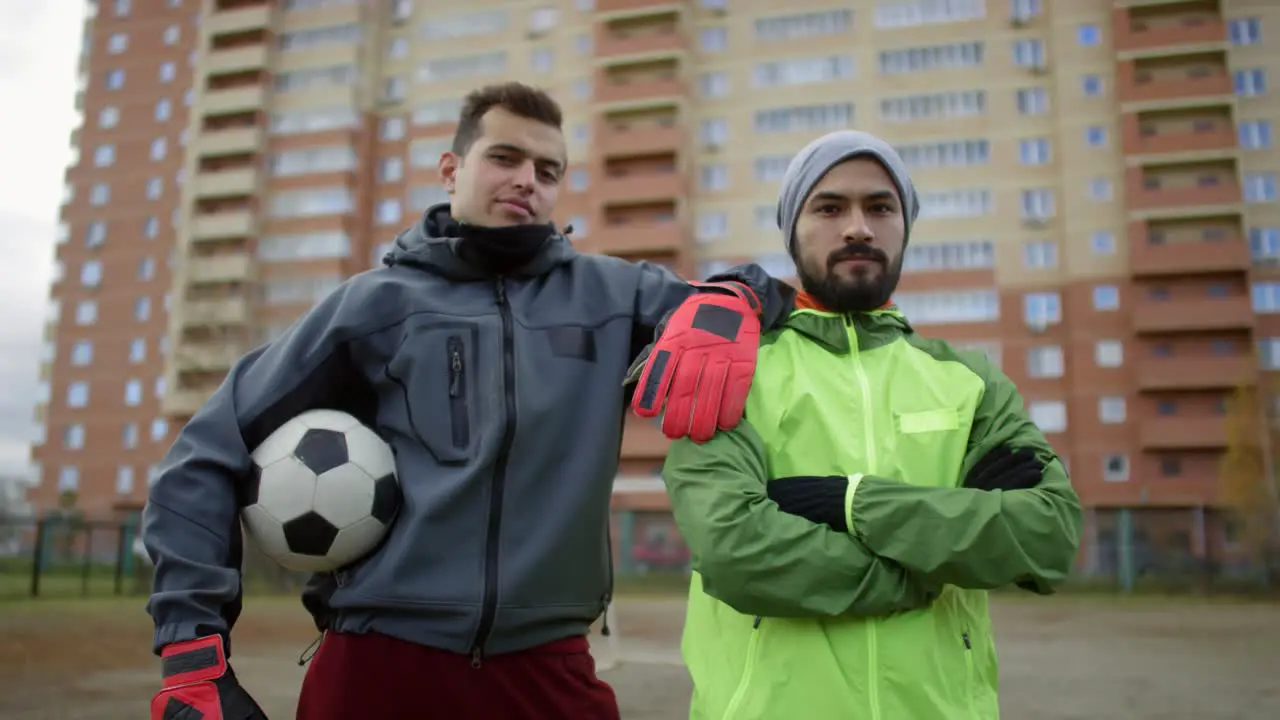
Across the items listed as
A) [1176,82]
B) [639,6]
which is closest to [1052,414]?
[1176,82]

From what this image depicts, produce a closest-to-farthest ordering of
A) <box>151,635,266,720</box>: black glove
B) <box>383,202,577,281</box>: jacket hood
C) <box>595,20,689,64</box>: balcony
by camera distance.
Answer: <box>151,635,266,720</box>: black glove < <box>383,202,577,281</box>: jacket hood < <box>595,20,689,64</box>: balcony

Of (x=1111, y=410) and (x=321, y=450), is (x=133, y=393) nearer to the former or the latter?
(x=1111, y=410)

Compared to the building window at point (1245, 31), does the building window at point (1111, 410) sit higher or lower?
lower

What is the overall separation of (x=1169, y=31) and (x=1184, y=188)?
19.1 ft

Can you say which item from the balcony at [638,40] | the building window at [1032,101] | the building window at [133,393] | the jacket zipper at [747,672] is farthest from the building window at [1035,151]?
the building window at [133,393]

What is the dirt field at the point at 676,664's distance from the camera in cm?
734

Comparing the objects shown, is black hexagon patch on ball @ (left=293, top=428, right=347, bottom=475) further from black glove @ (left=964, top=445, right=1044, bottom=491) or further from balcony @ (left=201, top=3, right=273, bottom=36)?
balcony @ (left=201, top=3, right=273, bottom=36)

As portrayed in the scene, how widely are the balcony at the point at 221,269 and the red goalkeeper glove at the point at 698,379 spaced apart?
4534 centimetres

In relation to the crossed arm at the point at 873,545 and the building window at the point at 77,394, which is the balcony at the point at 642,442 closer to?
the building window at the point at 77,394

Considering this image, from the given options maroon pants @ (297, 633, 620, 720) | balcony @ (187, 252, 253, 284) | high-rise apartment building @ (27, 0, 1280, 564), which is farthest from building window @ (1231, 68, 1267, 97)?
balcony @ (187, 252, 253, 284)

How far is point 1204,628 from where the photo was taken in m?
14.9

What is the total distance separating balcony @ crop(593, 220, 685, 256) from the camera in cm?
3734

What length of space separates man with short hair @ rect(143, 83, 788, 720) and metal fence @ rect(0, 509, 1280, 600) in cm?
1794

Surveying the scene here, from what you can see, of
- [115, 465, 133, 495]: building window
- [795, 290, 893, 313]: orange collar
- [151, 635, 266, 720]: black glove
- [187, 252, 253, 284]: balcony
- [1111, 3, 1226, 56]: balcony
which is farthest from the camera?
[115, 465, 133, 495]: building window
